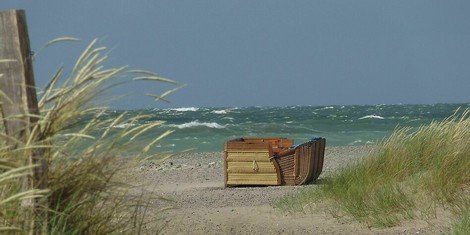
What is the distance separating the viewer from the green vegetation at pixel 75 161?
3.86 metres

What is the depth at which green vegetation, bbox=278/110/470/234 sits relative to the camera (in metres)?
7.66

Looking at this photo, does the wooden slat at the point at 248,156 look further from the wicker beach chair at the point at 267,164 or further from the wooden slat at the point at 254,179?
the wooden slat at the point at 254,179

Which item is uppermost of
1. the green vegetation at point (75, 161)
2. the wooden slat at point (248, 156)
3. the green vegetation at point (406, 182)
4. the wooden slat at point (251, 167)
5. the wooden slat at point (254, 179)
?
the green vegetation at point (75, 161)

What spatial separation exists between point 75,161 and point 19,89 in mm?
433

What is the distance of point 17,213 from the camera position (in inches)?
150

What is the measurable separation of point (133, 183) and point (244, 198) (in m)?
6.74

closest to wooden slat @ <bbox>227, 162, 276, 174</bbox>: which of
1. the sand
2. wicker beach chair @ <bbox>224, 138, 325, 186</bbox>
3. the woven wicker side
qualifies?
wicker beach chair @ <bbox>224, 138, 325, 186</bbox>

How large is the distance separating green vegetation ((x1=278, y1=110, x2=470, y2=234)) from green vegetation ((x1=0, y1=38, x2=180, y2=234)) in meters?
3.37

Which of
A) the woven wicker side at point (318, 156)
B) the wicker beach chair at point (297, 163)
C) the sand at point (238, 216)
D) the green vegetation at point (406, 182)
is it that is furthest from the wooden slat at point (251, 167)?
the green vegetation at point (406, 182)

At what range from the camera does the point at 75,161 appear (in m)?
4.08

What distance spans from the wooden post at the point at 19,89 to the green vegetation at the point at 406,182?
12.4 ft

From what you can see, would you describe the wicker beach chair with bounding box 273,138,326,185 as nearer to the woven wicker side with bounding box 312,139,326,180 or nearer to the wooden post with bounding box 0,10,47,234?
the woven wicker side with bounding box 312,139,326,180

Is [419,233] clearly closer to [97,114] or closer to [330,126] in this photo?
[97,114]

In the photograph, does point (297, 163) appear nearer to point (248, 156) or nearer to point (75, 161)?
point (248, 156)
